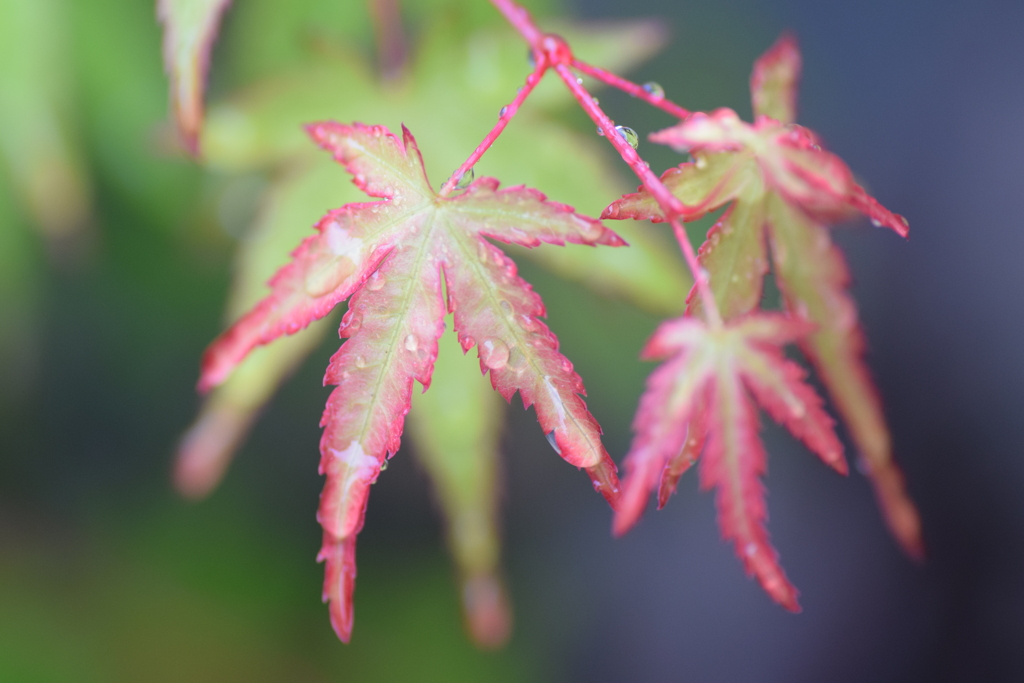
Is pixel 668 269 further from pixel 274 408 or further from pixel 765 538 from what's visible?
pixel 274 408

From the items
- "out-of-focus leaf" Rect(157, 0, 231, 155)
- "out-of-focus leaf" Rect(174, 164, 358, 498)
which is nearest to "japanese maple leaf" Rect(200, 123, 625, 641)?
"out-of-focus leaf" Rect(157, 0, 231, 155)

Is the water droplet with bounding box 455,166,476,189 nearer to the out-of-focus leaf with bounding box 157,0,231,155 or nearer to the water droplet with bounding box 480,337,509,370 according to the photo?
the water droplet with bounding box 480,337,509,370

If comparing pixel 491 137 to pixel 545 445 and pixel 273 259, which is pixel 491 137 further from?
pixel 545 445

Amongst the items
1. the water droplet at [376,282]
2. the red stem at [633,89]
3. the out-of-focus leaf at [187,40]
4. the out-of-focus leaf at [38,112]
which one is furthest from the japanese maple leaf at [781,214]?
the out-of-focus leaf at [38,112]


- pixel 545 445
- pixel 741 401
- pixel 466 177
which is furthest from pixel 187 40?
pixel 545 445

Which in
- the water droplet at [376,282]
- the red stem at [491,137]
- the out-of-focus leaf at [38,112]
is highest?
the out-of-focus leaf at [38,112]

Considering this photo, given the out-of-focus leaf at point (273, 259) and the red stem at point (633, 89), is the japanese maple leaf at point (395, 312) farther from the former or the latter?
the out-of-focus leaf at point (273, 259)

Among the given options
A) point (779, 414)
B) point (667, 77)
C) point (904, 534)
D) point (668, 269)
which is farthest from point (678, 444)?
point (667, 77)

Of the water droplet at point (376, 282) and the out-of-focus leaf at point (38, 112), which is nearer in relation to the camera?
the water droplet at point (376, 282)
